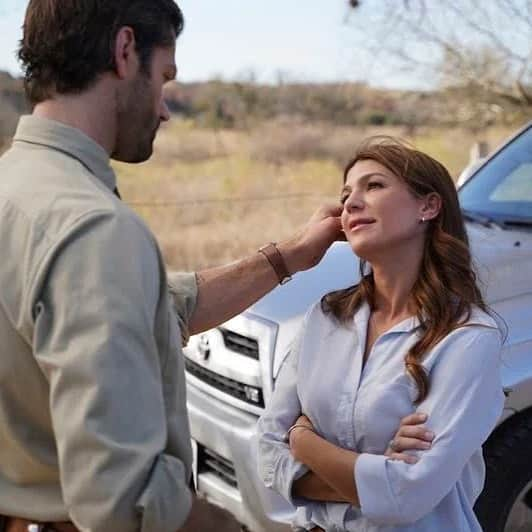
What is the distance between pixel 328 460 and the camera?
2098mm

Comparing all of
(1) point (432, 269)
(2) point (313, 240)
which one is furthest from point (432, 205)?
(2) point (313, 240)

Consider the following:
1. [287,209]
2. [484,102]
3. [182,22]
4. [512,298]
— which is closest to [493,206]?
[512,298]

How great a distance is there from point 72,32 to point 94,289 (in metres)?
0.46

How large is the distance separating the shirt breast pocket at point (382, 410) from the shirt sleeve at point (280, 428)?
0.22 metres

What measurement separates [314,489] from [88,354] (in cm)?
92

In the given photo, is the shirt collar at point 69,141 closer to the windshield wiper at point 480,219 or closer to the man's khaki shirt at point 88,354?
the man's khaki shirt at point 88,354

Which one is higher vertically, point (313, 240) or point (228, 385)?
point (313, 240)

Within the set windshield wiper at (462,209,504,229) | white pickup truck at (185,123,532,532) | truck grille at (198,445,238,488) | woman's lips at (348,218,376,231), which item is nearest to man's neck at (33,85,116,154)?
woman's lips at (348,218,376,231)

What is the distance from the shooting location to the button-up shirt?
1.96 meters

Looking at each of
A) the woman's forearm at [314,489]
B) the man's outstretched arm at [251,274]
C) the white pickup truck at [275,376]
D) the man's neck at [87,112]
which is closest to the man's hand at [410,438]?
the woman's forearm at [314,489]

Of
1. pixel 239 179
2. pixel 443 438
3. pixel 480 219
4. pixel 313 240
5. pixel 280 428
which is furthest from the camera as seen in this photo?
pixel 239 179

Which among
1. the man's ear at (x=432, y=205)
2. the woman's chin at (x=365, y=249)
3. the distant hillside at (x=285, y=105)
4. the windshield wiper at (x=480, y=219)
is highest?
the man's ear at (x=432, y=205)

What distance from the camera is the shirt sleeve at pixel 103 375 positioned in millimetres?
1410

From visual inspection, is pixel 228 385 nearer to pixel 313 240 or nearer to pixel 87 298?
pixel 313 240
